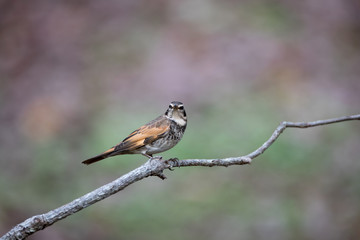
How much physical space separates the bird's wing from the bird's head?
138 mm

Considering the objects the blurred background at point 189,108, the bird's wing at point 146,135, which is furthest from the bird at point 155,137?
the blurred background at point 189,108

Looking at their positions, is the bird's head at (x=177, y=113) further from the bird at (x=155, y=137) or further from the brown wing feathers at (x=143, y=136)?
the brown wing feathers at (x=143, y=136)

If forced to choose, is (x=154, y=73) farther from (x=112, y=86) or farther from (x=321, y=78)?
(x=321, y=78)

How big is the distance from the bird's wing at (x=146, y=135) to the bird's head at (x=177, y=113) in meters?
Result: 0.14

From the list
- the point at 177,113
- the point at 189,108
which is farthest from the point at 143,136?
the point at 189,108

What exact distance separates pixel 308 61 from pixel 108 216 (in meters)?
7.68

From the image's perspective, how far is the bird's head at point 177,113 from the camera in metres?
5.36

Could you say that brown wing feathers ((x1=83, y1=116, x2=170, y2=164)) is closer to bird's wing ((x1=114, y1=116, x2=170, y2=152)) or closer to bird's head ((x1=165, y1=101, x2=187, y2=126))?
bird's wing ((x1=114, y1=116, x2=170, y2=152))

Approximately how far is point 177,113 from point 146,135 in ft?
1.83

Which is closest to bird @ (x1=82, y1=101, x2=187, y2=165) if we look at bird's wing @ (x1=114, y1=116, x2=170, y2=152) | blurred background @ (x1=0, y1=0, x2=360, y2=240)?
bird's wing @ (x1=114, y1=116, x2=170, y2=152)

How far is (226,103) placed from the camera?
1156cm

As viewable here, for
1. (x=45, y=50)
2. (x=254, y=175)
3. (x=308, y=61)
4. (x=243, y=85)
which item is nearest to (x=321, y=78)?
(x=308, y=61)

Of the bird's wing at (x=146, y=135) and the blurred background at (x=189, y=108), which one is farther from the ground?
the blurred background at (x=189, y=108)

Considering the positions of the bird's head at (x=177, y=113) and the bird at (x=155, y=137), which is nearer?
the bird at (x=155, y=137)
